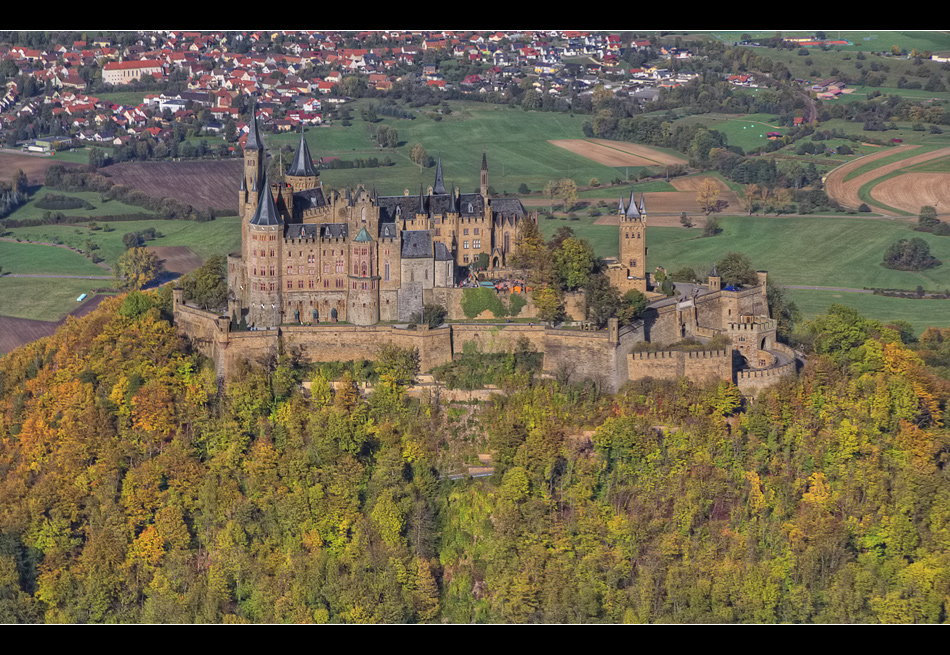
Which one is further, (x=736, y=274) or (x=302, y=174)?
(x=736, y=274)

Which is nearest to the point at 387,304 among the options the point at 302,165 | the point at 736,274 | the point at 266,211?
the point at 266,211

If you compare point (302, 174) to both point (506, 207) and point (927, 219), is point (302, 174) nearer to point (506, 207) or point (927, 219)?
point (506, 207)

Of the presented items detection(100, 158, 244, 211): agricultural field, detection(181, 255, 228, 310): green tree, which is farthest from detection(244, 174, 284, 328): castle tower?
detection(100, 158, 244, 211): agricultural field


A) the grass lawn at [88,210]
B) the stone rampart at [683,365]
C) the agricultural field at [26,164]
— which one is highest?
the stone rampart at [683,365]

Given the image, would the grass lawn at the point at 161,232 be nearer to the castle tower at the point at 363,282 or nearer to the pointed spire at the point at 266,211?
the pointed spire at the point at 266,211

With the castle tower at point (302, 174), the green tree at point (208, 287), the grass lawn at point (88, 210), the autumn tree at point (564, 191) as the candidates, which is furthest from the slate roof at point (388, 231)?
the grass lawn at point (88, 210)
